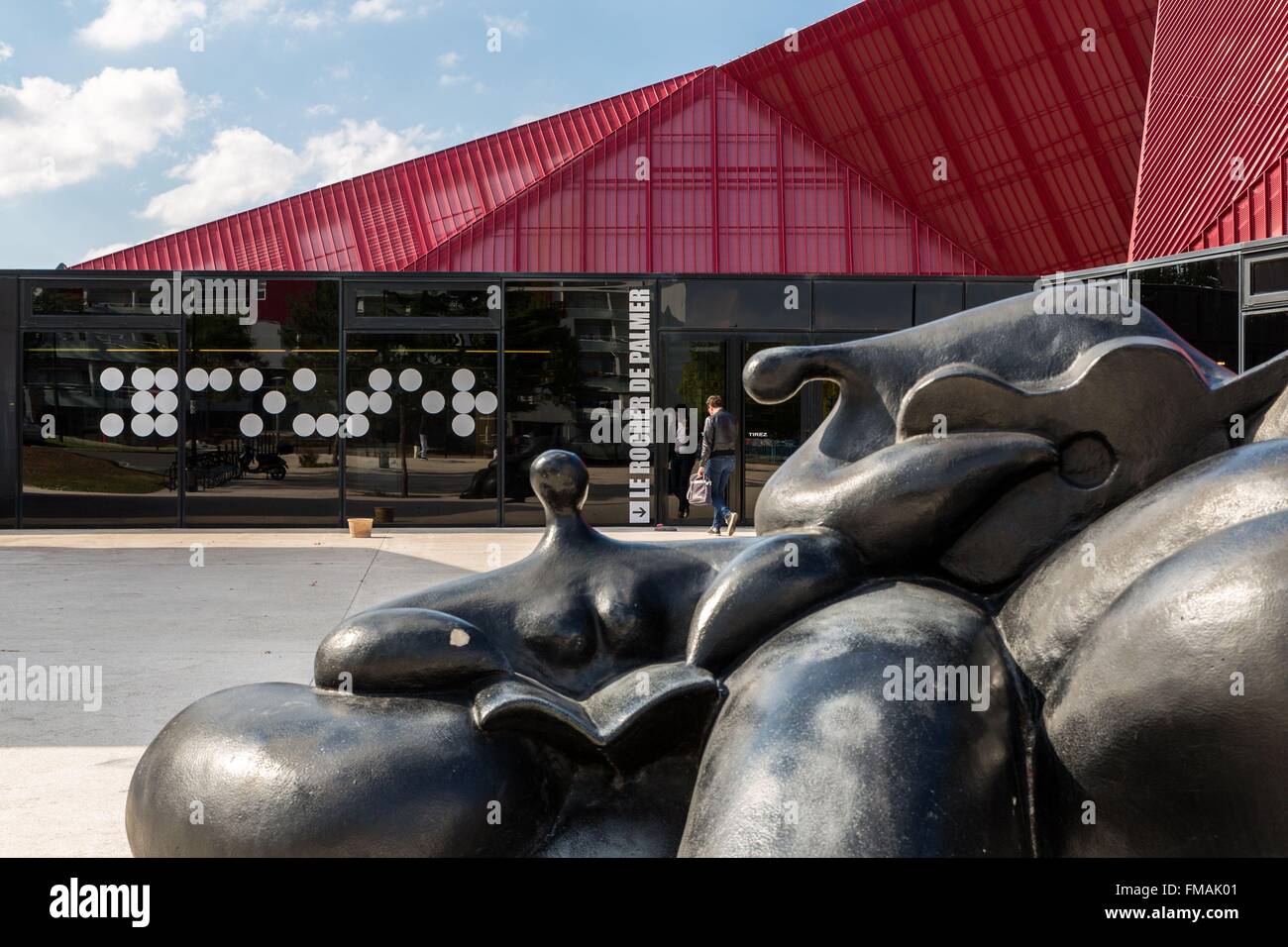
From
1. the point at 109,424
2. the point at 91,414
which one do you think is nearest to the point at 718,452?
the point at 109,424

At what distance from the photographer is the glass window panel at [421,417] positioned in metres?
15.1

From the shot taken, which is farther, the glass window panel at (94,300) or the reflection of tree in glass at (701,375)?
the reflection of tree in glass at (701,375)

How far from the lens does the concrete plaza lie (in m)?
4.80

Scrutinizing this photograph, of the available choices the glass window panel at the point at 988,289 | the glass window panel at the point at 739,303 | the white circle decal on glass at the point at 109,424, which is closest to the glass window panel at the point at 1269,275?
the glass window panel at the point at 988,289

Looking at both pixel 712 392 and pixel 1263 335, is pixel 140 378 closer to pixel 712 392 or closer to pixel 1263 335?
pixel 712 392

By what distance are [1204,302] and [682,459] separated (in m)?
6.21

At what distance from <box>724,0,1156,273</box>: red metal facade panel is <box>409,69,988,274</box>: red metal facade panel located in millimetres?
744

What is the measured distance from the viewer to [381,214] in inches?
789

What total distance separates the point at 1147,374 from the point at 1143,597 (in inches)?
19.0

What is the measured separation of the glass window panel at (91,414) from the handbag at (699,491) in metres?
6.56

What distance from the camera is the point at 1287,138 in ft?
45.0

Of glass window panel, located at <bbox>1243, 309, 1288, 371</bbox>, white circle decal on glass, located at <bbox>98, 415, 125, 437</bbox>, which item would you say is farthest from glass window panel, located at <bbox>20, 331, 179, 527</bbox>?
glass window panel, located at <bbox>1243, 309, 1288, 371</bbox>

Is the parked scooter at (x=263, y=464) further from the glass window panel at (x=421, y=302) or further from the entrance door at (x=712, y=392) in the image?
the entrance door at (x=712, y=392)
